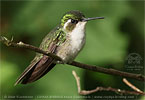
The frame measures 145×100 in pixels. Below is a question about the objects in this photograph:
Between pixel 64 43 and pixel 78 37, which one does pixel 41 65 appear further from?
pixel 78 37

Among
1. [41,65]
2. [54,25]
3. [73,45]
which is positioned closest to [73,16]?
[54,25]

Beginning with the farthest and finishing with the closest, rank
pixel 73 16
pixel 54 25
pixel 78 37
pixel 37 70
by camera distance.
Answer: pixel 54 25, pixel 73 16, pixel 78 37, pixel 37 70

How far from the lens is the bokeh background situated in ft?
13.6

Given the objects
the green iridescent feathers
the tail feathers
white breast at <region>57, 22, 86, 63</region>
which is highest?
the green iridescent feathers

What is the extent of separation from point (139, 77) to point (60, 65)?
5.67ft

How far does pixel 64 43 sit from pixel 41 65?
42 cm

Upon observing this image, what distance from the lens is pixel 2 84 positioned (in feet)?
14.6

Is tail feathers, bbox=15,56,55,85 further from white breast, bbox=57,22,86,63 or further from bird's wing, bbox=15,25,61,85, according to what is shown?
white breast, bbox=57,22,86,63

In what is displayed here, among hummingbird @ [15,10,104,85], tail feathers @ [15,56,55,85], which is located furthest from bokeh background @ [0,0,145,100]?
tail feathers @ [15,56,55,85]

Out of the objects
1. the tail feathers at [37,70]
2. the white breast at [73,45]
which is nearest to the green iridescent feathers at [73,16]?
the white breast at [73,45]

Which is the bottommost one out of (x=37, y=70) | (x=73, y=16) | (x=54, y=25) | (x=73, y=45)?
(x=37, y=70)

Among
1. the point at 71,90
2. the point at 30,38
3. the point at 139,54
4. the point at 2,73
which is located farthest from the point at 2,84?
the point at 139,54

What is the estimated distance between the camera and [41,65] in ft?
12.5

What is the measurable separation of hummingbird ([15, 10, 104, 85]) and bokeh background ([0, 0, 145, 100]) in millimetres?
242
